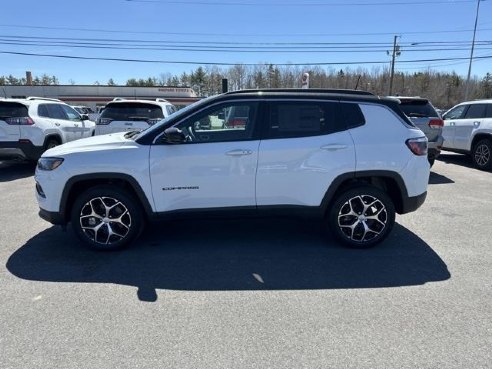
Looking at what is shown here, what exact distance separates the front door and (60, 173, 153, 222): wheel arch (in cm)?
16

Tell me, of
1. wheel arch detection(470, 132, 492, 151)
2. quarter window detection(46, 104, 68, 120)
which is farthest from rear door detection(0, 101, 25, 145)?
wheel arch detection(470, 132, 492, 151)

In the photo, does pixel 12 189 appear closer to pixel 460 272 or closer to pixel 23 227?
pixel 23 227

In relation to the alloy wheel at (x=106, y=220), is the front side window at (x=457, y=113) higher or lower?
higher

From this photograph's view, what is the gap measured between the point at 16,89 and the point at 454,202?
64.5 metres

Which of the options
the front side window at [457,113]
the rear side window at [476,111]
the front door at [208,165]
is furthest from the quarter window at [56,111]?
the rear side window at [476,111]

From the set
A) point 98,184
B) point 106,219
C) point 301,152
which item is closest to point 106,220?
point 106,219

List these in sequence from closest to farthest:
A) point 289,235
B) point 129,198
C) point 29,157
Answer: point 129,198 → point 289,235 → point 29,157

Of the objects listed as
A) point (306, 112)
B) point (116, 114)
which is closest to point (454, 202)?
point (306, 112)

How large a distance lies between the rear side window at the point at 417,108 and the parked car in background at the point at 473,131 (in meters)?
2.06

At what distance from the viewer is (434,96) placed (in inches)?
3996

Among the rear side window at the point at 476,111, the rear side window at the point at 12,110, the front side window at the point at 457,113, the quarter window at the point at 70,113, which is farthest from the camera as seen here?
the front side window at the point at 457,113

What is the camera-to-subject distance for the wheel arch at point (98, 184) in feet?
15.2

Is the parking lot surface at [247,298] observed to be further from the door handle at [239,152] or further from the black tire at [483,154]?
the black tire at [483,154]

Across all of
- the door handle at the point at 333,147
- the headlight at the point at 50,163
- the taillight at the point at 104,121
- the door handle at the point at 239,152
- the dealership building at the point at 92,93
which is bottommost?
the headlight at the point at 50,163
